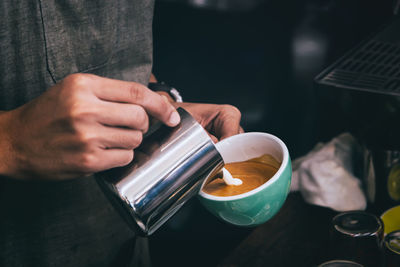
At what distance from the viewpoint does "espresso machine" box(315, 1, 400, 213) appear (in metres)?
0.92

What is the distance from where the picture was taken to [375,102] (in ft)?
3.07

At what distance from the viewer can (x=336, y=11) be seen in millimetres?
1509

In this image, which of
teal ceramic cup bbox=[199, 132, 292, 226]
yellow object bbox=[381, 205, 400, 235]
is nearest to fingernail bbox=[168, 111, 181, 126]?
teal ceramic cup bbox=[199, 132, 292, 226]

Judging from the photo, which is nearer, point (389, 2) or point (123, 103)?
point (123, 103)

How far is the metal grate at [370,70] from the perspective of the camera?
3.03 feet

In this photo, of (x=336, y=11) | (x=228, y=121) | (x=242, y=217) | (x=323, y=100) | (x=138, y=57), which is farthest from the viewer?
(x=336, y=11)

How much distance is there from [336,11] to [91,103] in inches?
49.1

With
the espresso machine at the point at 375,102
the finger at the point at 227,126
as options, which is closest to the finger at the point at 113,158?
the finger at the point at 227,126

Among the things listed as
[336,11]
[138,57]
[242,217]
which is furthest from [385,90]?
[336,11]

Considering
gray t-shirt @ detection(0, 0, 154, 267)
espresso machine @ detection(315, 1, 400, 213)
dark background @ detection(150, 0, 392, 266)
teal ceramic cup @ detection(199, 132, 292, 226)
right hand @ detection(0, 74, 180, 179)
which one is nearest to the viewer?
right hand @ detection(0, 74, 180, 179)

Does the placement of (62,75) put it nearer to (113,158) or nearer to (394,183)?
(113,158)

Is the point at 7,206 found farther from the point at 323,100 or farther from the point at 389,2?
the point at 389,2

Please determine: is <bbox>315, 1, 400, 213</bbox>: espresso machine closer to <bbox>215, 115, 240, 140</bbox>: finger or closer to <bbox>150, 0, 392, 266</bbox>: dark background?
<bbox>215, 115, 240, 140</bbox>: finger

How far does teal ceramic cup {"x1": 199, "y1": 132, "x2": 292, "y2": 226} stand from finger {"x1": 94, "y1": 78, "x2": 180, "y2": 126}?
0.49ft
